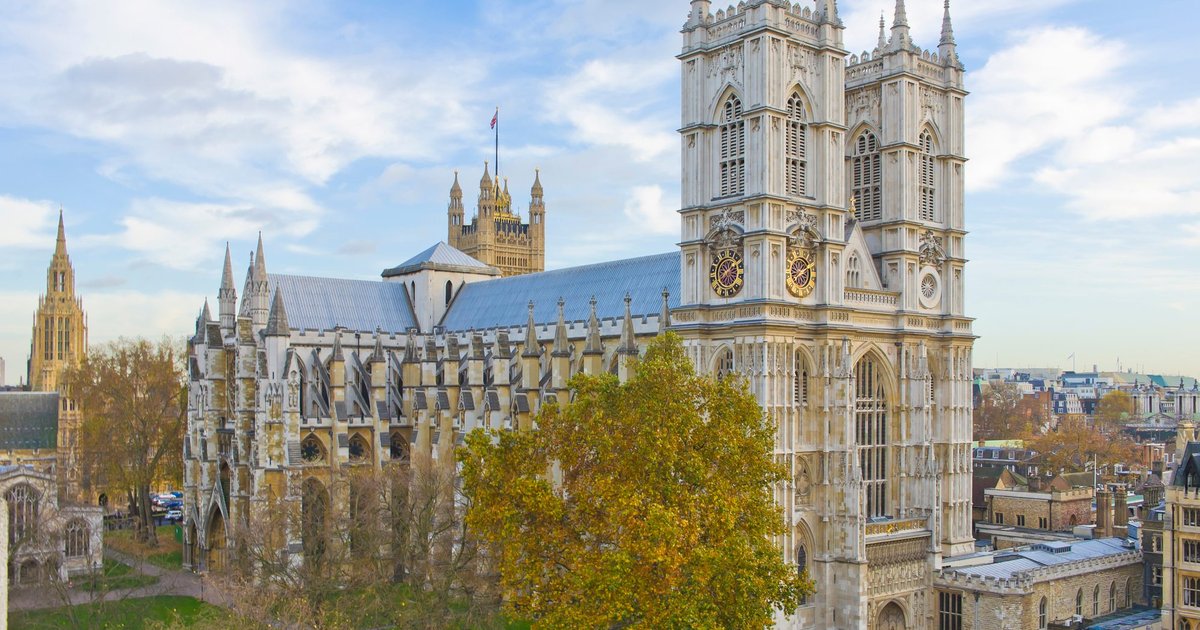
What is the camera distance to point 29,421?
274 feet

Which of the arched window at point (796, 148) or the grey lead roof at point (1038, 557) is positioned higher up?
the arched window at point (796, 148)

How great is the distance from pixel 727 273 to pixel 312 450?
25379 millimetres

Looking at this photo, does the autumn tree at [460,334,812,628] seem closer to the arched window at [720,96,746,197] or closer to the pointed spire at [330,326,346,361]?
the arched window at [720,96,746,197]

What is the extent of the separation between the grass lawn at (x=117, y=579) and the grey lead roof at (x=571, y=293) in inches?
822

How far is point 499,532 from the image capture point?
2672cm

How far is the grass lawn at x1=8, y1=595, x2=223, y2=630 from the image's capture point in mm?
37728

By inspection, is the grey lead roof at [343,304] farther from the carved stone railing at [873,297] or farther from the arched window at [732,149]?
the carved stone railing at [873,297]

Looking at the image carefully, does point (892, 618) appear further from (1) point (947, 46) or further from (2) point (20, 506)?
(2) point (20, 506)

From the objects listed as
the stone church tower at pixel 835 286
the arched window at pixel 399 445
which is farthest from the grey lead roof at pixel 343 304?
the stone church tower at pixel 835 286

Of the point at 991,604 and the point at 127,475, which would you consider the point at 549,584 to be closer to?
the point at 991,604

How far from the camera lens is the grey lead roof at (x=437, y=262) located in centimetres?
6562

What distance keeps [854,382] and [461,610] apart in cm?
1705

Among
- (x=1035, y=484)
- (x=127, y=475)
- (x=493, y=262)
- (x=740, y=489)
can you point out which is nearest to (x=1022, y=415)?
(x=493, y=262)

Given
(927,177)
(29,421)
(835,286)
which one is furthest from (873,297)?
(29,421)
